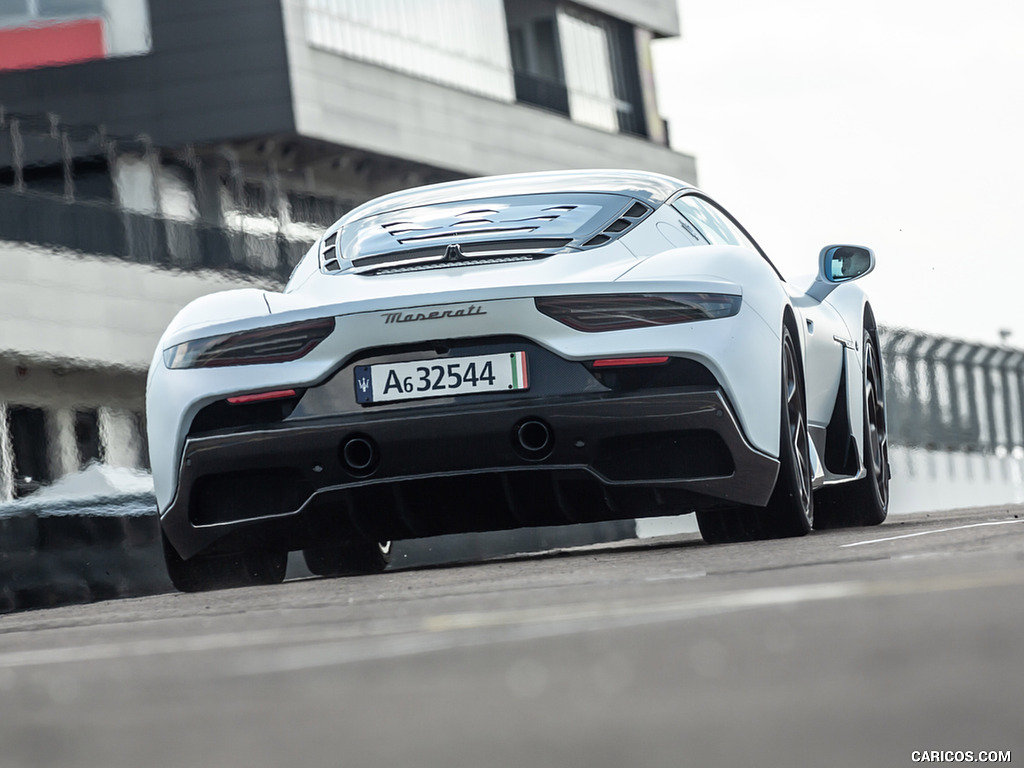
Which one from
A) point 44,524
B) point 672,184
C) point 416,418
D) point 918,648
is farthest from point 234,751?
point 44,524

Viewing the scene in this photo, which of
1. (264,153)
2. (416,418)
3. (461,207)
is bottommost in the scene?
(416,418)

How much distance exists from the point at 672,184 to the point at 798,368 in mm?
957

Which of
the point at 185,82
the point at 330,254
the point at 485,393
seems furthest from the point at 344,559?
the point at 185,82

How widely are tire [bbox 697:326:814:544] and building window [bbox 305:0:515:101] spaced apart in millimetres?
26690

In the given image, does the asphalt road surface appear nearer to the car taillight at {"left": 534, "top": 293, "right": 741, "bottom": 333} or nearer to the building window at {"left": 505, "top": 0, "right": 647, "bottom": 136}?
the car taillight at {"left": 534, "top": 293, "right": 741, "bottom": 333}

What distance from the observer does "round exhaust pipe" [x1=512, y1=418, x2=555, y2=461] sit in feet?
20.0

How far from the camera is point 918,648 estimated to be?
9.55 ft

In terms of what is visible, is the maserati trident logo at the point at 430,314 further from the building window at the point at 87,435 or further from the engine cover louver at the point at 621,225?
the building window at the point at 87,435

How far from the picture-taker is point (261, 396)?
634 centimetres

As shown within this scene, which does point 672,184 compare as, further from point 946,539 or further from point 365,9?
point 365,9

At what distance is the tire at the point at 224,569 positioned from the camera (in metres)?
6.87

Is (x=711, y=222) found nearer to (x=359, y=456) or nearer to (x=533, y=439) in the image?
A: (x=533, y=439)

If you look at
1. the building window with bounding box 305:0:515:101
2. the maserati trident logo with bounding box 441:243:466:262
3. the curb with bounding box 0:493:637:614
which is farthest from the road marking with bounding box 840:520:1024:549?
the building window with bounding box 305:0:515:101

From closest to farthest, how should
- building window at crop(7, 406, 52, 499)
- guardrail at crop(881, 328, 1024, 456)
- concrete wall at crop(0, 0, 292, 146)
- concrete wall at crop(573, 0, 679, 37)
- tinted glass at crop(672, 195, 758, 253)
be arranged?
tinted glass at crop(672, 195, 758, 253), guardrail at crop(881, 328, 1024, 456), building window at crop(7, 406, 52, 499), concrete wall at crop(0, 0, 292, 146), concrete wall at crop(573, 0, 679, 37)
